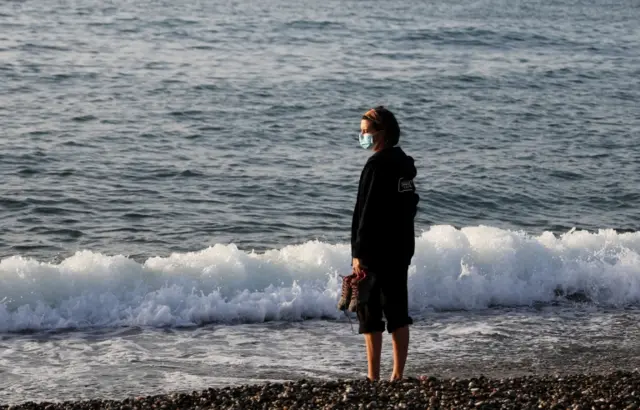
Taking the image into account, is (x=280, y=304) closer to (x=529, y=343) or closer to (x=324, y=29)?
(x=529, y=343)

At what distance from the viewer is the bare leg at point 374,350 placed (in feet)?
24.7

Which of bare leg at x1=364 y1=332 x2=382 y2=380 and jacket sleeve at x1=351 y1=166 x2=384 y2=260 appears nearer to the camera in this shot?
jacket sleeve at x1=351 y1=166 x2=384 y2=260

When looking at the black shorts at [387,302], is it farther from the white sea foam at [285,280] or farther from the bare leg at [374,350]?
the white sea foam at [285,280]

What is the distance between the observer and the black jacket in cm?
716

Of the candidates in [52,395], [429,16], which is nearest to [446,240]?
[52,395]

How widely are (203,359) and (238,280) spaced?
8.46 ft

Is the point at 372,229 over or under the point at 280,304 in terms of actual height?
over

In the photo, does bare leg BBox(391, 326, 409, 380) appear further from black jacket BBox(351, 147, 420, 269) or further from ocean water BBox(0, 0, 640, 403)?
ocean water BBox(0, 0, 640, 403)

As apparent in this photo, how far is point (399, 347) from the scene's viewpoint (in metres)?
7.64

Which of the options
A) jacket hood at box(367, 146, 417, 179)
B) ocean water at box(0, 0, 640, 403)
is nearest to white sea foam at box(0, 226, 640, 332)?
ocean water at box(0, 0, 640, 403)

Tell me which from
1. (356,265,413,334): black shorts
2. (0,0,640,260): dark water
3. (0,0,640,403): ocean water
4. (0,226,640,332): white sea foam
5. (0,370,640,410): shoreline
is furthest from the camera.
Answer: (0,0,640,260): dark water

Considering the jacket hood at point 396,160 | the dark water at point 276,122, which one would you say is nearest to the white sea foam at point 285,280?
the dark water at point 276,122

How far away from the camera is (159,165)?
17219 mm

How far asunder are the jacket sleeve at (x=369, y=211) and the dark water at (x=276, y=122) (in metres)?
6.27
